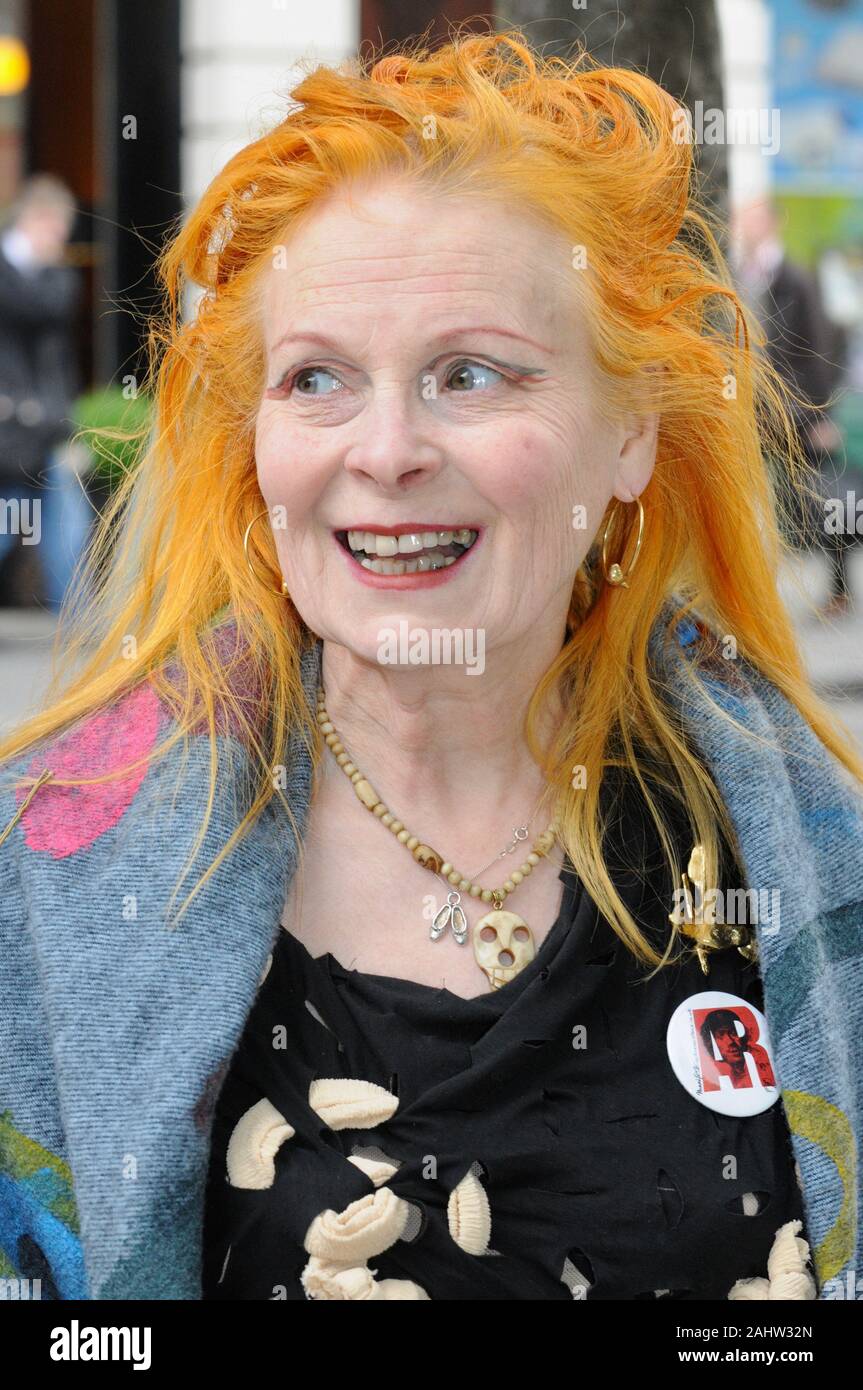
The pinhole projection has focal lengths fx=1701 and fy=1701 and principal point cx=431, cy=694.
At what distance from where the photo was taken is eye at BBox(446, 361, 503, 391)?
2154 millimetres

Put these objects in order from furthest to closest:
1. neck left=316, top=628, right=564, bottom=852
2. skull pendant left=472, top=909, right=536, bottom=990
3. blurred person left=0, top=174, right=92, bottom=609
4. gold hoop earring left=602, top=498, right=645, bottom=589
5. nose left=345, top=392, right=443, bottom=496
→ blurred person left=0, top=174, right=92, bottom=609
gold hoop earring left=602, top=498, right=645, bottom=589
neck left=316, top=628, right=564, bottom=852
skull pendant left=472, top=909, right=536, bottom=990
nose left=345, top=392, right=443, bottom=496

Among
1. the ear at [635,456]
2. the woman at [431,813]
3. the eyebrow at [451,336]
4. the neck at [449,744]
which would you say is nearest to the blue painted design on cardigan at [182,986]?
the woman at [431,813]

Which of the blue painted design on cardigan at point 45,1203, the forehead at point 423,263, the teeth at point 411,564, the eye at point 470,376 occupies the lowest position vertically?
the blue painted design on cardigan at point 45,1203

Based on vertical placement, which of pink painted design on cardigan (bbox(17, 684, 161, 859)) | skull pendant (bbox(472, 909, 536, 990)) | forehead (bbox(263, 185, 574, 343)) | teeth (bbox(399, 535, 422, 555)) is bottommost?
skull pendant (bbox(472, 909, 536, 990))

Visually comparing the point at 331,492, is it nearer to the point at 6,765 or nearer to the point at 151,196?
the point at 6,765

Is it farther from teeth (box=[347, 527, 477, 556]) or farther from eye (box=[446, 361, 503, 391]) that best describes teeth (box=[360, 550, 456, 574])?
eye (box=[446, 361, 503, 391])

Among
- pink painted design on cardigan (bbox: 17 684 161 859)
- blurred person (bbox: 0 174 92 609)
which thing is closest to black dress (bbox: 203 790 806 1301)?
pink painted design on cardigan (bbox: 17 684 161 859)

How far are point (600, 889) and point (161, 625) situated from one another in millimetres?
730

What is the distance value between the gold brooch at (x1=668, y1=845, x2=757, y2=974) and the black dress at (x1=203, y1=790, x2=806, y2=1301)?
0.30 feet

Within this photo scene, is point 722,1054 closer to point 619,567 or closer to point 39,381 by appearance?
point 619,567

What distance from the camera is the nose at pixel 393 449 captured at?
2088mm

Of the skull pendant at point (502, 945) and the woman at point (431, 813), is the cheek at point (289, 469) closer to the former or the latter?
the woman at point (431, 813)

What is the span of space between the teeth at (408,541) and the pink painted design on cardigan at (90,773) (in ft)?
1.25
